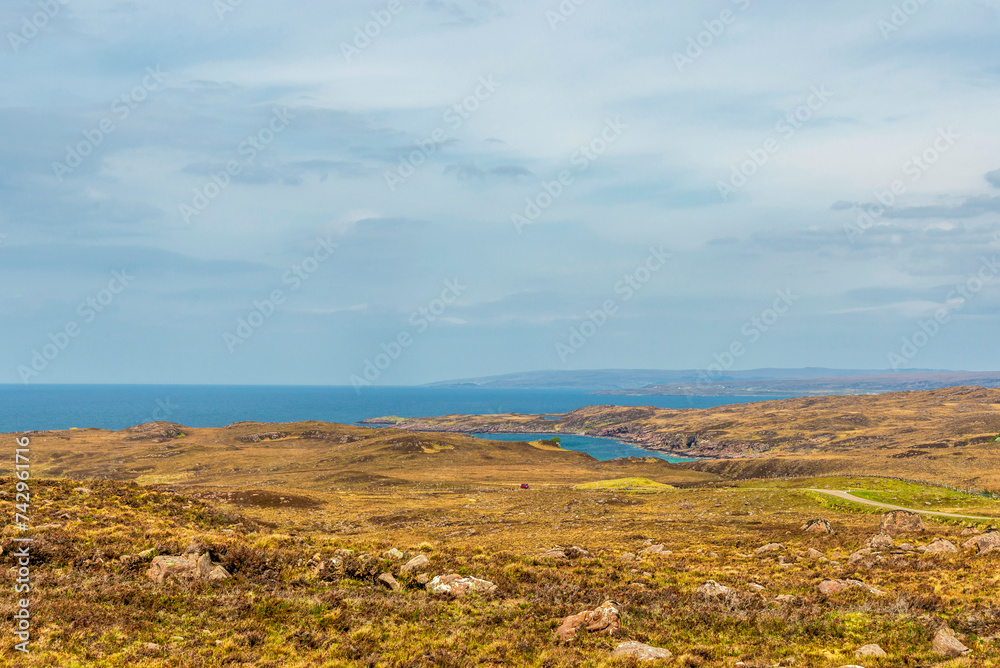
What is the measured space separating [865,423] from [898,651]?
193302 mm

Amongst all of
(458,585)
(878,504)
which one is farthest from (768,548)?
(878,504)

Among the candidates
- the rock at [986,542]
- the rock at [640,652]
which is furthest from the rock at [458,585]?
the rock at [986,542]

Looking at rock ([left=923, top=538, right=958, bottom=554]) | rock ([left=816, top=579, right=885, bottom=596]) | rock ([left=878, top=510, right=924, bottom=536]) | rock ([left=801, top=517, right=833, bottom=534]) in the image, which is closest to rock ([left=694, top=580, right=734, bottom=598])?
rock ([left=816, top=579, right=885, bottom=596])

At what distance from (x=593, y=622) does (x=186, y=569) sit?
1459 centimetres

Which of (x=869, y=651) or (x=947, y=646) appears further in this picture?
(x=869, y=651)

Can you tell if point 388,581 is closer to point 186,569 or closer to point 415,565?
point 415,565

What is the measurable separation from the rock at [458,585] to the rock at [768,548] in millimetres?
16235

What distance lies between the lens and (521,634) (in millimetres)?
17172

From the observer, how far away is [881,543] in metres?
28.5

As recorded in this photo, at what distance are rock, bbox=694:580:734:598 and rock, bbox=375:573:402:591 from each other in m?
11.7

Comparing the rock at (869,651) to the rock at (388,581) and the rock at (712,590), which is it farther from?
the rock at (388,581)

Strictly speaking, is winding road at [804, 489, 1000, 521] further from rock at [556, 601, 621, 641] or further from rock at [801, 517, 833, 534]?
rock at [556, 601, 621, 641]

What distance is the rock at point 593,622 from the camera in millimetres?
17156

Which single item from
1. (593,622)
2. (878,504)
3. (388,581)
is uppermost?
(593,622)
